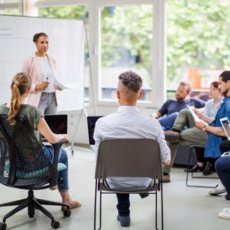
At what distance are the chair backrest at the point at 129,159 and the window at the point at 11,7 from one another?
13.8 ft

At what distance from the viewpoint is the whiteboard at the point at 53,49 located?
13.2 ft

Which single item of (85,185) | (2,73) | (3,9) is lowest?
(85,185)

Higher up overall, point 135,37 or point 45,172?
point 135,37

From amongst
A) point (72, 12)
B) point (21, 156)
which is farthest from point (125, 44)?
point (21, 156)

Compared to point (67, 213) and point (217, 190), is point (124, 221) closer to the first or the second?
point (67, 213)

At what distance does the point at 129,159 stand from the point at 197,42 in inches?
200

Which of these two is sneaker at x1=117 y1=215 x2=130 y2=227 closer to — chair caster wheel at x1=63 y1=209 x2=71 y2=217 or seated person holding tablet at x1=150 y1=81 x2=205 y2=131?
chair caster wheel at x1=63 y1=209 x2=71 y2=217

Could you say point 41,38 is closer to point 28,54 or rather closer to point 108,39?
point 28,54

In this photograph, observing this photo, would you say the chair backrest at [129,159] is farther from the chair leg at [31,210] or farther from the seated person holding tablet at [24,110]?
the chair leg at [31,210]

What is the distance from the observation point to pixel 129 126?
2051 mm

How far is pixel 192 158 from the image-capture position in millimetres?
4207

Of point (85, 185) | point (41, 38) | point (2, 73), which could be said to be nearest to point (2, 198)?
point (85, 185)

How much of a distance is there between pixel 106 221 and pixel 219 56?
4591 mm

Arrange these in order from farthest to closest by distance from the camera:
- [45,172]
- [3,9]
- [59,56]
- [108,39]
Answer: [108,39]
[3,9]
[59,56]
[45,172]
